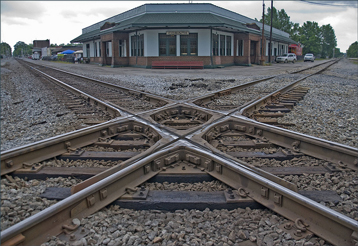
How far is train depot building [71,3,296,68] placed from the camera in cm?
2859

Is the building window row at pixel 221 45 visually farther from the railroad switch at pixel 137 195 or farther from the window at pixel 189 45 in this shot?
Result: the railroad switch at pixel 137 195

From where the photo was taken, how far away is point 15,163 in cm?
327

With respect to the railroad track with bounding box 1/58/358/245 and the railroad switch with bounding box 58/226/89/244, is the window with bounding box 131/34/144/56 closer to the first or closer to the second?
the railroad track with bounding box 1/58/358/245

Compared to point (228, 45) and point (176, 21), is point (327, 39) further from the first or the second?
point (176, 21)

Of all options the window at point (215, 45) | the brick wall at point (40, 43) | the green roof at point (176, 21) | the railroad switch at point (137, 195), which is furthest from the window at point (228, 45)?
the brick wall at point (40, 43)

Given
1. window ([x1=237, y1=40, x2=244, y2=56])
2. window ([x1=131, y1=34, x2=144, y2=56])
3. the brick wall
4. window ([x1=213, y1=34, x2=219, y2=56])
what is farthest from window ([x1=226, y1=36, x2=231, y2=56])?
the brick wall

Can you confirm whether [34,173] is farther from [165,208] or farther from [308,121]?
[308,121]

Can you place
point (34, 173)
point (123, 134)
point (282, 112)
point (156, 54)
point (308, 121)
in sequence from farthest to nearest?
point (156, 54) → point (282, 112) → point (308, 121) → point (123, 134) → point (34, 173)

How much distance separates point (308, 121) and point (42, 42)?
537ft

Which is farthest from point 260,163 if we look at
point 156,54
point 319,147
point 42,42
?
point 42,42

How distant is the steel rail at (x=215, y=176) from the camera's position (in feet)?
6.59

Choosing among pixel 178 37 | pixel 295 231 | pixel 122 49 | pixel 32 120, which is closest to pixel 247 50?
pixel 178 37

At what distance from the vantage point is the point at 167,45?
2944 cm

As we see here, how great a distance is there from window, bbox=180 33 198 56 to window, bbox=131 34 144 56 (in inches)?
167
